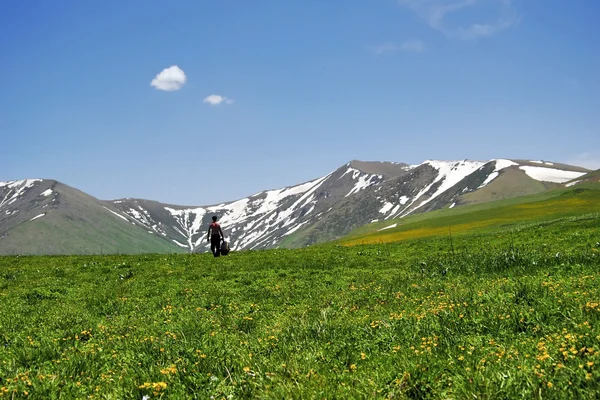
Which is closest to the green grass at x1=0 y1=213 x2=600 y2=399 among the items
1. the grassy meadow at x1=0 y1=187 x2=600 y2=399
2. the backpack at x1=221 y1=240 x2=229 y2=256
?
the grassy meadow at x1=0 y1=187 x2=600 y2=399

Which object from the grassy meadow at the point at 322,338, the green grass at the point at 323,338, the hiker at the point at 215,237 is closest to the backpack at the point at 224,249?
the hiker at the point at 215,237

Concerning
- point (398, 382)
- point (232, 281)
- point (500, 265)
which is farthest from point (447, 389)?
point (232, 281)

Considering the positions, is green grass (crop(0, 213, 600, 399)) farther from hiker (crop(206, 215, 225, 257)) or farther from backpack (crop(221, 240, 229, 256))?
backpack (crop(221, 240, 229, 256))

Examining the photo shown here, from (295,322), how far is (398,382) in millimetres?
5527

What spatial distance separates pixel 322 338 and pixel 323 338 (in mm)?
45

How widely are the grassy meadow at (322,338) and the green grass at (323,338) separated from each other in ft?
0.11

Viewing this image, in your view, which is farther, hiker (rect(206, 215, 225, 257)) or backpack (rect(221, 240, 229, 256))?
backpack (rect(221, 240, 229, 256))

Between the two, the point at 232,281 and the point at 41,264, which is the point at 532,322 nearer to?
the point at 232,281

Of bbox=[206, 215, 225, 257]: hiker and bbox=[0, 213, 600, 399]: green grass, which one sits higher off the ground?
bbox=[206, 215, 225, 257]: hiker

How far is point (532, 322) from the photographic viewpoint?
8.17 m

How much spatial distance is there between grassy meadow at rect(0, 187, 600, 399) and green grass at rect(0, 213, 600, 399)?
0.03 meters

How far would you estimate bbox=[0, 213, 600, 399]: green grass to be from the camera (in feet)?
19.5

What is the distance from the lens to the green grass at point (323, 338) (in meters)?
5.95

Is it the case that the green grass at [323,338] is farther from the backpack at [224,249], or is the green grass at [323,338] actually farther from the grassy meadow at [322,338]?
the backpack at [224,249]
